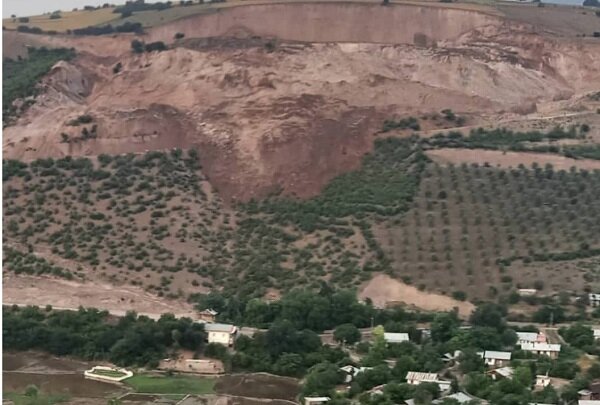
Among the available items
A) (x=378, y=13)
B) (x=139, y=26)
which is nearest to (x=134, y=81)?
(x=139, y=26)

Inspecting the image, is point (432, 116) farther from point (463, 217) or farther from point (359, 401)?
point (359, 401)

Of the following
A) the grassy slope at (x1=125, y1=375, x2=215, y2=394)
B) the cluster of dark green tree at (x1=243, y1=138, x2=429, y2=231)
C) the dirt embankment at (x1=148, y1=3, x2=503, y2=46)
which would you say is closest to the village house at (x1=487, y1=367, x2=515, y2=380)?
the grassy slope at (x1=125, y1=375, x2=215, y2=394)

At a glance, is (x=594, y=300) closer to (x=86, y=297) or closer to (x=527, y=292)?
(x=527, y=292)

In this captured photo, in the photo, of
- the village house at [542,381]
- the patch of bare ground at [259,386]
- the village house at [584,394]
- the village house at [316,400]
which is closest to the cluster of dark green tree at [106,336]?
the patch of bare ground at [259,386]

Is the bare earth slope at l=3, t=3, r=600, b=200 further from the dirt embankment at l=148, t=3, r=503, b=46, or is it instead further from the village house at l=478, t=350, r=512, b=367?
the village house at l=478, t=350, r=512, b=367

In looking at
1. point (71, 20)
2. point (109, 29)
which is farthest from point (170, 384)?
point (71, 20)

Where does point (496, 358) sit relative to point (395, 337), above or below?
below

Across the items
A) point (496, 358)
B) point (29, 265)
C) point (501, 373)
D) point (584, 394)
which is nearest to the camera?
point (584, 394)

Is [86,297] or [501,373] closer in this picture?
[501,373]
